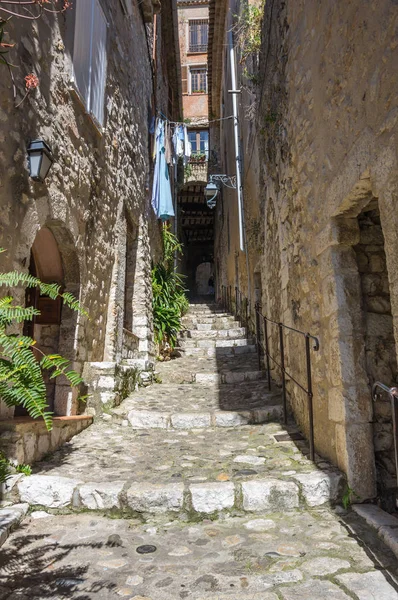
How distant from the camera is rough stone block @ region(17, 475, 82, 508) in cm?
271

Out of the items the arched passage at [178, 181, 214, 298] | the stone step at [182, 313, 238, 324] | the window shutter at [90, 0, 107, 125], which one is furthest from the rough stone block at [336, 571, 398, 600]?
the arched passage at [178, 181, 214, 298]

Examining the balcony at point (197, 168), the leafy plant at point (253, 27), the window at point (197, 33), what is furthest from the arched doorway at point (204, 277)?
the leafy plant at point (253, 27)

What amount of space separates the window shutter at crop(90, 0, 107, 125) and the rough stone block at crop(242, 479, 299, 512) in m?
4.18

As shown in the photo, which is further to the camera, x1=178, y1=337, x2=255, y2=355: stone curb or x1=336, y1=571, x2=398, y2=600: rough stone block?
x1=178, y1=337, x2=255, y2=355: stone curb

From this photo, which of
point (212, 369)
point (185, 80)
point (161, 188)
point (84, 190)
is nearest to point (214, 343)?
point (212, 369)

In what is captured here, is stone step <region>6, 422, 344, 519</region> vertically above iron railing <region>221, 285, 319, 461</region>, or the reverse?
iron railing <region>221, 285, 319, 461</region>

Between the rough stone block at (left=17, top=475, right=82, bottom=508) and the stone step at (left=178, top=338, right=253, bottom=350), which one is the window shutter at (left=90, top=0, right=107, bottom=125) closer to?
the rough stone block at (left=17, top=475, right=82, bottom=508)

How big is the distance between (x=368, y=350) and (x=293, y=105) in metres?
2.36

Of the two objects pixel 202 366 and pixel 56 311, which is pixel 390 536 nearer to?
pixel 56 311

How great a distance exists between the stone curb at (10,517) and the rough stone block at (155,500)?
0.64m

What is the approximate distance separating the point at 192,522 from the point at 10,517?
41.7 inches

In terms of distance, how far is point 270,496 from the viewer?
2.68 m

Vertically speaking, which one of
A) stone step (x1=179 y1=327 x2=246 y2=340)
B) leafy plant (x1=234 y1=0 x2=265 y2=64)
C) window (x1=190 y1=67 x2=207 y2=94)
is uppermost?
window (x1=190 y1=67 x2=207 y2=94)

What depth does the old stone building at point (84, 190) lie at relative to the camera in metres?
3.23
